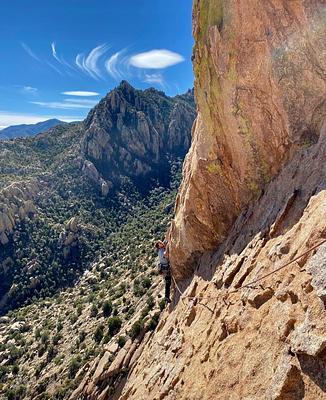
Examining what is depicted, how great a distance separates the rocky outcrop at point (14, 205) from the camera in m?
79.5

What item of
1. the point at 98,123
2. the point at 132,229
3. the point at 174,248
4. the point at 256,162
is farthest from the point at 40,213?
the point at 256,162

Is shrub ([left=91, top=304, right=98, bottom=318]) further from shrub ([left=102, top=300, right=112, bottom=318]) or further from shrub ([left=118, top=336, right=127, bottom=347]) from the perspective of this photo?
shrub ([left=118, top=336, right=127, bottom=347])

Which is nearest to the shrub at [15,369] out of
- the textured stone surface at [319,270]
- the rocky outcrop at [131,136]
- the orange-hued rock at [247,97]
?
the orange-hued rock at [247,97]

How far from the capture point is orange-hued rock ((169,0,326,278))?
1052 cm

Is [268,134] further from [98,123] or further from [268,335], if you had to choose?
[98,123]

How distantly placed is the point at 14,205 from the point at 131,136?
48.6 m

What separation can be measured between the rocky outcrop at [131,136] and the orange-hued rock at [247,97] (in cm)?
8952

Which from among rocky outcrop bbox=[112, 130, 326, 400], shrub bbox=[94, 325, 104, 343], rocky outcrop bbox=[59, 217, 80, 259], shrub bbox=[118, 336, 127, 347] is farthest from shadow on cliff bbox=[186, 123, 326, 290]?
rocky outcrop bbox=[59, 217, 80, 259]

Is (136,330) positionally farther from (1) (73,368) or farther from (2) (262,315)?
(2) (262,315)

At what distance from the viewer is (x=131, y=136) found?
118688mm

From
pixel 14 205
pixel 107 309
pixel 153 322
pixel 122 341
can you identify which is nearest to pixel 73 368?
pixel 122 341

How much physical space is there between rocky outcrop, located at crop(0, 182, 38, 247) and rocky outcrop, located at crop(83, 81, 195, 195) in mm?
19806

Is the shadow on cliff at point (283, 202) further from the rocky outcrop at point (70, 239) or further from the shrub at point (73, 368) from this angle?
the rocky outcrop at point (70, 239)

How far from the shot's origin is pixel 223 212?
15.1 meters
